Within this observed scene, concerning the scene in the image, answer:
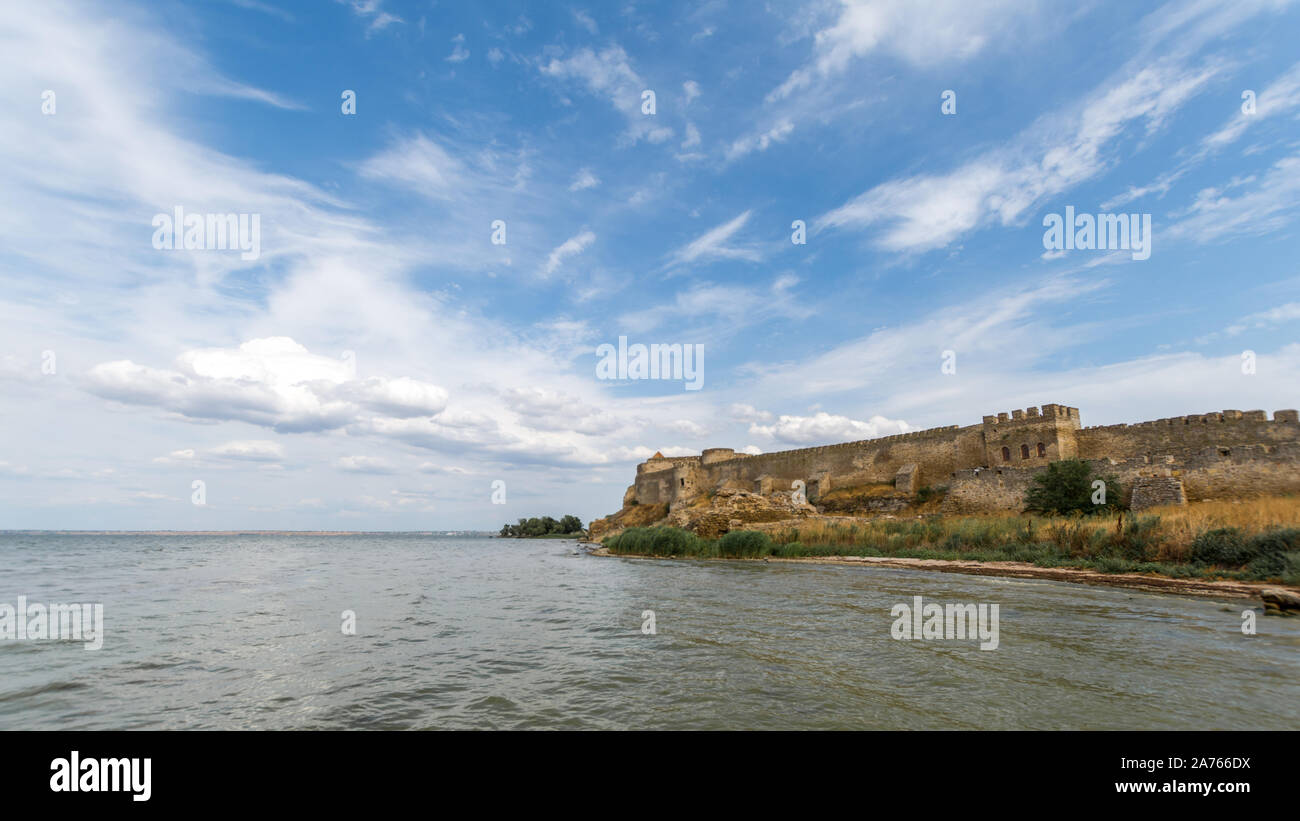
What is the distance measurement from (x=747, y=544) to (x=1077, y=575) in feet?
45.0

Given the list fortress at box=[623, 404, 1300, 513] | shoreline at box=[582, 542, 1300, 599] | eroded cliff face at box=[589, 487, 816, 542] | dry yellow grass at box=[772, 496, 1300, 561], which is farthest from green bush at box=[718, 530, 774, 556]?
fortress at box=[623, 404, 1300, 513]

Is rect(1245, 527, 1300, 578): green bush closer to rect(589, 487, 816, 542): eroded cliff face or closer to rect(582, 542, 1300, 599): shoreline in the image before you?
rect(582, 542, 1300, 599): shoreline

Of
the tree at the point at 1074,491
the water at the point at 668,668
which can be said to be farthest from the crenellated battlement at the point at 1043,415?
the water at the point at 668,668

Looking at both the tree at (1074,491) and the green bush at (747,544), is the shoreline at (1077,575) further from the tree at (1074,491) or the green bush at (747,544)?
the tree at (1074,491)

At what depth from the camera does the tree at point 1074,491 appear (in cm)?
2192

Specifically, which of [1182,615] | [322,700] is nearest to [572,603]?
[322,700]

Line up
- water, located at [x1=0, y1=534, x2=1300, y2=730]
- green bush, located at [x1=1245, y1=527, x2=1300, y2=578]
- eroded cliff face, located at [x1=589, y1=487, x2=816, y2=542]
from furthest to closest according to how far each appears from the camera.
Result: eroded cliff face, located at [x1=589, y1=487, x2=816, y2=542], green bush, located at [x1=1245, y1=527, x2=1300, y2=578], water, located at [x1=0, y1=534, x2=1300, y2=730]

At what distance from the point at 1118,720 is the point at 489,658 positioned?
6786 millimetres

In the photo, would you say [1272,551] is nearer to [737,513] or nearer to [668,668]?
[668,668]

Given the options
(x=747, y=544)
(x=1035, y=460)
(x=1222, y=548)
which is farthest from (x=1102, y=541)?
(x=1035, y=460)

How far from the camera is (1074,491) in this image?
73.8 ft

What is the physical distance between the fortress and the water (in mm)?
13345

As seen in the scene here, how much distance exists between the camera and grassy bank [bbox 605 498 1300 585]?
12.7 m
